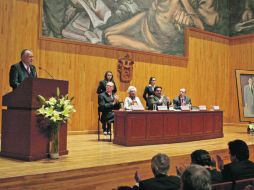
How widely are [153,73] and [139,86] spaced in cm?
69

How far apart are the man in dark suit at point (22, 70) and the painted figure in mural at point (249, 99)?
563 centimetres

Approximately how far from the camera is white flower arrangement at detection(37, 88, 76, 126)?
4.57 meters

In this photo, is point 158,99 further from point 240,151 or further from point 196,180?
point 196,180

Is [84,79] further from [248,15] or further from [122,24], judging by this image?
[248,15]

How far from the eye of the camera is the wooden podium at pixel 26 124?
180 inches

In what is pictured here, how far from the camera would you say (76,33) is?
336 inches

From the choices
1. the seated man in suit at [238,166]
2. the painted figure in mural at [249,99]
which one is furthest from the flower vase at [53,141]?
the painted figure in mural at [249,99]

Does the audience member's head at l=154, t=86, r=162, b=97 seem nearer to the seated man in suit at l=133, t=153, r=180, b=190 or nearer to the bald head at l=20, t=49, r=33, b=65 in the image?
the bald head at l=20, t=49, r=33, b=65

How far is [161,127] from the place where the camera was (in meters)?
7.01

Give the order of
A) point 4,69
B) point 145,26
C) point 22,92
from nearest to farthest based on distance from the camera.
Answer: point 22,92, point 4,69, point 145,26

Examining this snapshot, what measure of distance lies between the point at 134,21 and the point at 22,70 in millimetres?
5378

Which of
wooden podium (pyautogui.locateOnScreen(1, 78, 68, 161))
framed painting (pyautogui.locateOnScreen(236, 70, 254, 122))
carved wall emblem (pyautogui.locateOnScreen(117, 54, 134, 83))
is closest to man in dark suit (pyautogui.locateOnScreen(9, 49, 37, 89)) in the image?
wooden podium (pyautogui.locateOnScreen(1, 78, 68, 161))

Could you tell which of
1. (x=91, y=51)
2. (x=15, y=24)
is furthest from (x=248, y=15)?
(x=15, y=24)

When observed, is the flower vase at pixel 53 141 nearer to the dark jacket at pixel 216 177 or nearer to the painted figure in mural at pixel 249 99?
the dark jacket at pixel 216 177
